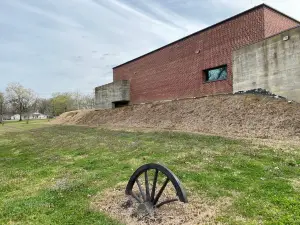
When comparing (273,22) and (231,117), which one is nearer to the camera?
(231,117)

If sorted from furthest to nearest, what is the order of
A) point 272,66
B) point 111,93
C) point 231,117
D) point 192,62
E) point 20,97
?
point 20,97 < point 111,93 < point 192,62 < point 272,66 < point 231,117

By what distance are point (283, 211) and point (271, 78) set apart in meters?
13.2

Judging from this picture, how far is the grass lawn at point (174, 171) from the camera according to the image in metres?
4.74

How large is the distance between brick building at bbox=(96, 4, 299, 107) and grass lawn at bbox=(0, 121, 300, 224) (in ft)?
35.3

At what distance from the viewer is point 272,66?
1581 cm

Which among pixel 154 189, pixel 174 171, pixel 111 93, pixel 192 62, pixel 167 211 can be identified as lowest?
pixel 167 211

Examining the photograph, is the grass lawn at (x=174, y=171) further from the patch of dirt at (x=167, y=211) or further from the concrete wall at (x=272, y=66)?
the concrete wall at (x=272, y=66)

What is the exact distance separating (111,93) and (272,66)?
24.9 meters

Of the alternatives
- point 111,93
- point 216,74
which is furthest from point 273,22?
point 111,93

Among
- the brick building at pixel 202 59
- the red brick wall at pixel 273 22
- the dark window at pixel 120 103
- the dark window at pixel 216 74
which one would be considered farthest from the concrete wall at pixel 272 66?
the dark window at pixel 120 103

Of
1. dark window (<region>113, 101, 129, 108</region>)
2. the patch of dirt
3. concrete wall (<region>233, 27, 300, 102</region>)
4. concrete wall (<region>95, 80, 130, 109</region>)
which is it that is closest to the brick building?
concrete wall (<region>233, 27, 300, 102</region>)

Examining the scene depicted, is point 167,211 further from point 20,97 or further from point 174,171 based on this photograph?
point 20,97

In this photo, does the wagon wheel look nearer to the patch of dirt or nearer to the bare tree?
the patch of dirt

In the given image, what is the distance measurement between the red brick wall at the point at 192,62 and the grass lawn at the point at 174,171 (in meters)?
10.9
